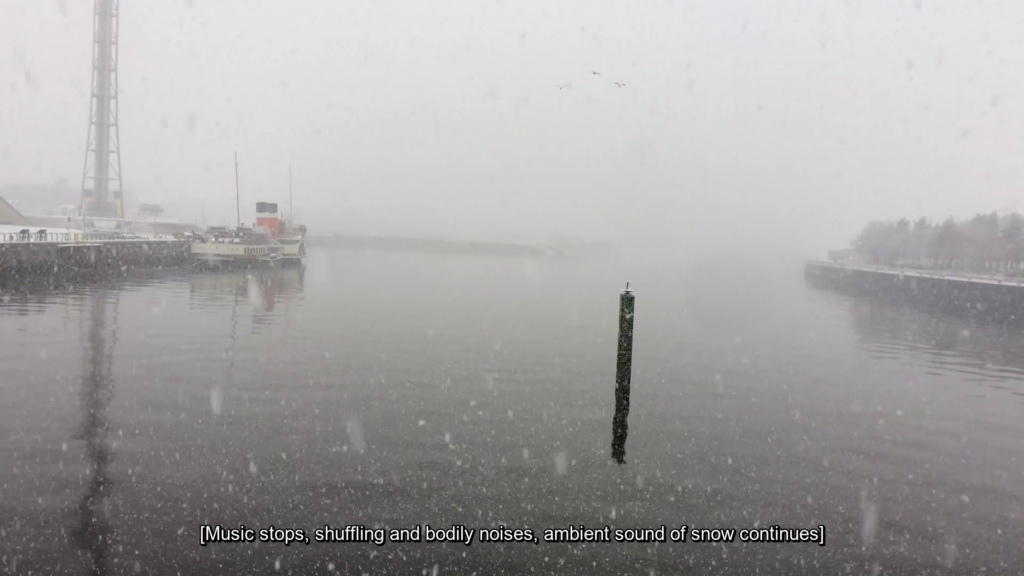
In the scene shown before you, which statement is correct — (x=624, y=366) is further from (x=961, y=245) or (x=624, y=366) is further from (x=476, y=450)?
(x=961, y=245)

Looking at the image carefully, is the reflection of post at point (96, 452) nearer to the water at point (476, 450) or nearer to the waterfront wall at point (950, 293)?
the water at point (476, 450)

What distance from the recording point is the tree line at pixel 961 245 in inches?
3189

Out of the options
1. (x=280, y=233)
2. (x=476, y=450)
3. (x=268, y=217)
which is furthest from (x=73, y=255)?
(x=476, y=450)

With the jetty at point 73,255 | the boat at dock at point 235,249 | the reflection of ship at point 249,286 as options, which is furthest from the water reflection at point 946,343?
the boat at dock at point 235,249

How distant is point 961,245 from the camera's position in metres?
88.6

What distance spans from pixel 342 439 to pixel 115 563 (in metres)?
5.29

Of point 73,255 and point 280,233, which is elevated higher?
point 280,233

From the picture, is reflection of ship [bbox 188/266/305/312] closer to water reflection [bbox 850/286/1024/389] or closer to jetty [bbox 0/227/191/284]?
jetty [bbox 0/227/191/284]

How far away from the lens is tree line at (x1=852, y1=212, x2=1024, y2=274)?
8100cm

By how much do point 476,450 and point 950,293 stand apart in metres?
56.6

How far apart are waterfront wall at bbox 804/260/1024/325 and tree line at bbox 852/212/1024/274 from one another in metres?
16.9

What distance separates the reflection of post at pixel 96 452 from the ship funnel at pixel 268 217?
212 ft

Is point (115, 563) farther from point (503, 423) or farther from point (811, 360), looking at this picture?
point (811, 360)

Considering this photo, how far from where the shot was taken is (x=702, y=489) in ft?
36.7
